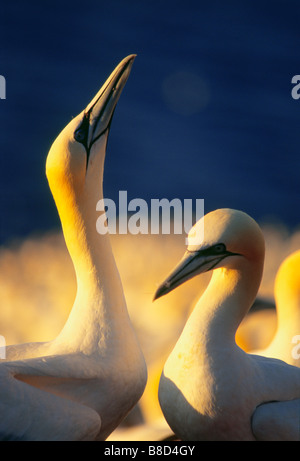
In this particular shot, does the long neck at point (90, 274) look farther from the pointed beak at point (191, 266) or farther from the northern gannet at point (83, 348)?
the pointed beak at point (191, 266)

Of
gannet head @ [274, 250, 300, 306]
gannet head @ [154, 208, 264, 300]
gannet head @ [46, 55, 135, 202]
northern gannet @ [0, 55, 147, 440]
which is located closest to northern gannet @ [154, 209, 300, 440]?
gannet head @ [154, 208, 264, 300]

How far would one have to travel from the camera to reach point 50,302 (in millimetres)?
4734

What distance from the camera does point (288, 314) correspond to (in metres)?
3.35

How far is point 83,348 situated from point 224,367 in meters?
0.52

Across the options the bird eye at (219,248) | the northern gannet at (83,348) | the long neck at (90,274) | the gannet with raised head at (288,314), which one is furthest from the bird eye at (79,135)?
the gannet with raised head at (288,314)

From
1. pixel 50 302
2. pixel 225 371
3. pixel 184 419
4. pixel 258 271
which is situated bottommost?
pixel 50 302

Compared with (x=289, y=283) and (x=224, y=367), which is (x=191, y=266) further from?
(x=289, y=283)

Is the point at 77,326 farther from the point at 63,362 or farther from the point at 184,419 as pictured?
the point at 184,419

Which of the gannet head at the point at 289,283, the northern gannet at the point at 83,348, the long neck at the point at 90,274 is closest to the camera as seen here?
the northern gannet at the point at 83,348

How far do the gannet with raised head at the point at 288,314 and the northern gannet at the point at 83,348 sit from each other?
0.82 meters

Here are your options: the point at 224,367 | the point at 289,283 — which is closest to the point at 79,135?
the point at 224,367

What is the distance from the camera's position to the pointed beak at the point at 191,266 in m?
2.45

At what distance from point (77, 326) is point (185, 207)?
228cm
